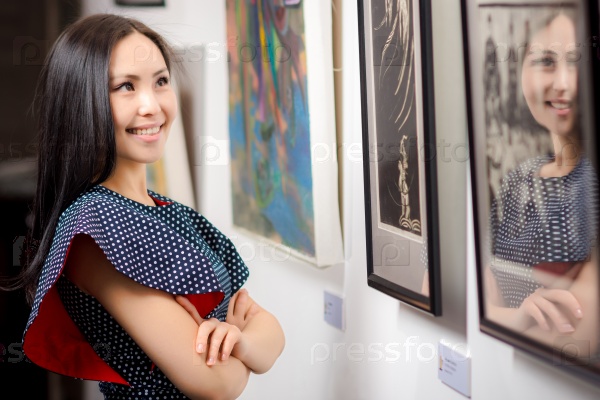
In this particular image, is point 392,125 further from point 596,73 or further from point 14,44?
point 14,44

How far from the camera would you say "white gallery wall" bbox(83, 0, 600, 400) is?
1.39m

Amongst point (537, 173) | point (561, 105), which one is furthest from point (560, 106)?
point (537, 173)

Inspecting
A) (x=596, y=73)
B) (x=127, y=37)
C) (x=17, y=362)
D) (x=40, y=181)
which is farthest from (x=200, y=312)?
(x=17, y=362)

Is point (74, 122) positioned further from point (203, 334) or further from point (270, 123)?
point (270, 123)

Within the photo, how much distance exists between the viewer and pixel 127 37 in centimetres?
143

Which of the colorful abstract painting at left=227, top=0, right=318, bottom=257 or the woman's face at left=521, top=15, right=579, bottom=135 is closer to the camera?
the woman's face at left=521, top=15, right=579, bottom=135

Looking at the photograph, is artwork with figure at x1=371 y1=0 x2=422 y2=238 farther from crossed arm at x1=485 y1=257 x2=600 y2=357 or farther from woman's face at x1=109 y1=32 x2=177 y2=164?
woman's face at x1=109 y1=32 x2=177 y2=164

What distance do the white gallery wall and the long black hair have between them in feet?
2.19

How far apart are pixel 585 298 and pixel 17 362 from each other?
7.73ft
